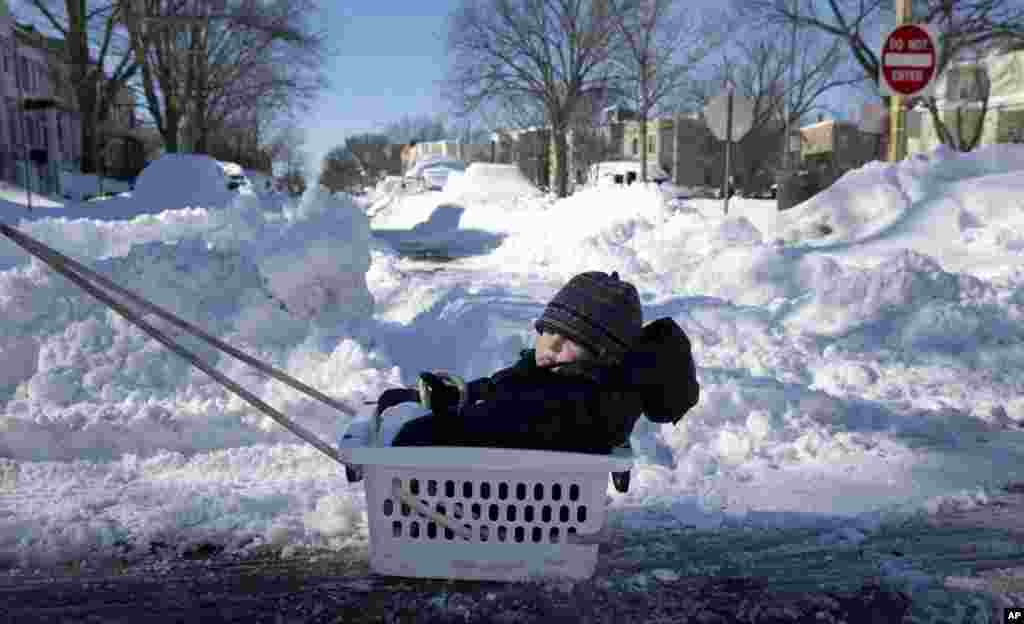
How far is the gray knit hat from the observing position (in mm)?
2830

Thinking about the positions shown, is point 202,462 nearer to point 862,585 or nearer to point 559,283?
point 862,585

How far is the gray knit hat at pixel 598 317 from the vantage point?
2.83 metres

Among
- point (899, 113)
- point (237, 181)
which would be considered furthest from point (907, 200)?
point (237, 181)

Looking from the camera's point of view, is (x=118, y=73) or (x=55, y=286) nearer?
(x=55, y=286)

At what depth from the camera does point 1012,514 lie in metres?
3.53

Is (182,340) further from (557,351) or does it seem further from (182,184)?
(182,184)

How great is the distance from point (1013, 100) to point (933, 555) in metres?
45.7

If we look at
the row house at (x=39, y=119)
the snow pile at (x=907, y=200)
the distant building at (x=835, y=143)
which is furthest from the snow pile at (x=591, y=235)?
the distant building at (x=835, y=143)

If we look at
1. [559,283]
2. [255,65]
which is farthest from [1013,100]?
[559,283]

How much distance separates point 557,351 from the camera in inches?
115

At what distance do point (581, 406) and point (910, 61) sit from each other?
8.95 meters

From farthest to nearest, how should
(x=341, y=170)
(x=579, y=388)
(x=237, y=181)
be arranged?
(x=341, y=170)
(x=237, y=181)
(x=579, y=388)

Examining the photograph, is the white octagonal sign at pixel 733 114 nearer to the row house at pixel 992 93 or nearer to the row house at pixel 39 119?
the row house at pixel 39 119

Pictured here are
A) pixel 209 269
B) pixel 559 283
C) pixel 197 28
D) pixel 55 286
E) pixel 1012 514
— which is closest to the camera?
pixel 1012 514
